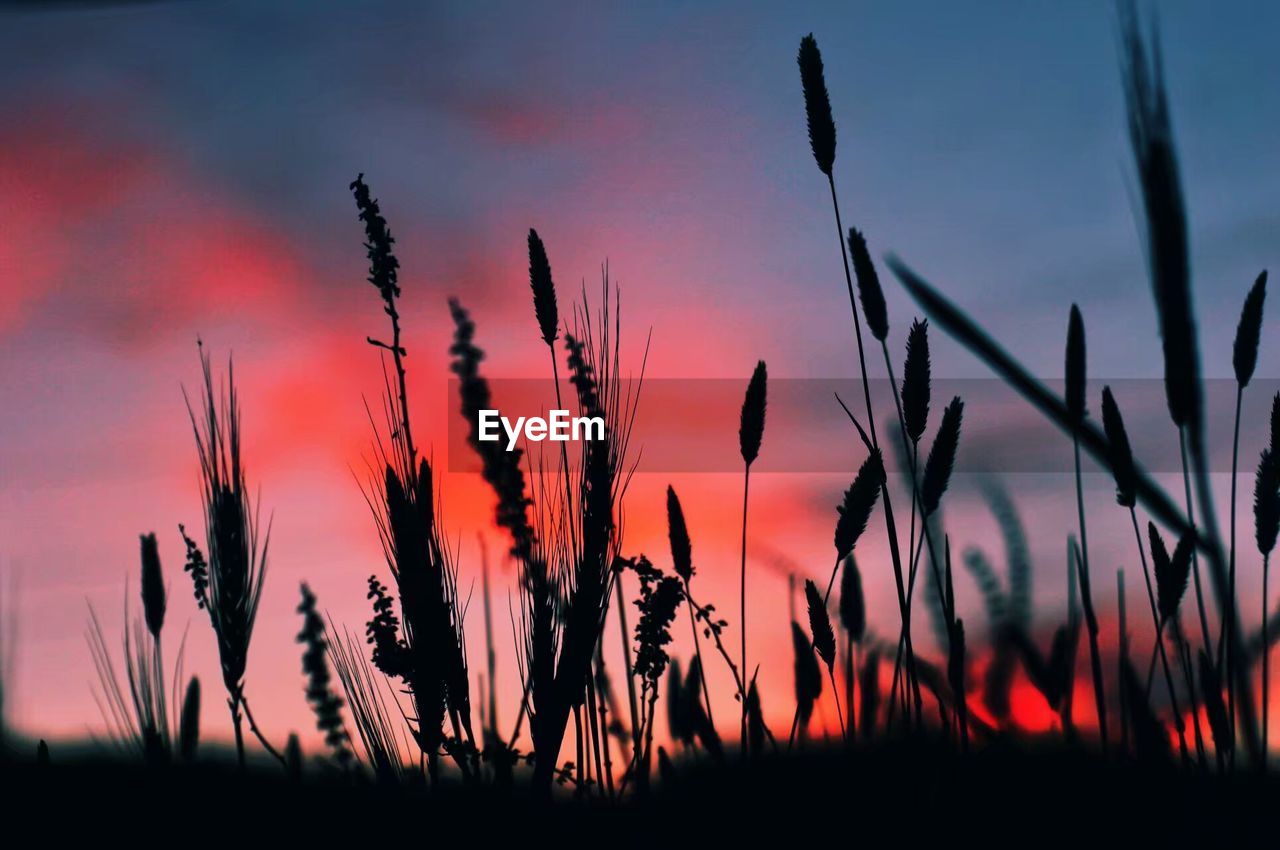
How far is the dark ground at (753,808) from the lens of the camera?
1.65 m

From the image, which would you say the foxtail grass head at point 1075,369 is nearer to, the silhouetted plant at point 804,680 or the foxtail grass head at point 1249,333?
the foxtail grass head at point 1249,333

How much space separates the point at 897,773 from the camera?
201cm

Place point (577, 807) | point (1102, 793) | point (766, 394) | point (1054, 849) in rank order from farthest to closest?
point (766, 394), point (577, 807), point (1102, 793), point (1054, 849)

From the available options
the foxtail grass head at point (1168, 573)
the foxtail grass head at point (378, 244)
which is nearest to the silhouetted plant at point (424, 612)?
the foxtail grass head at point (378, 244)

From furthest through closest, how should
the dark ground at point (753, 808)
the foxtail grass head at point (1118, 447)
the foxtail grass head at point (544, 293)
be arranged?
the foxtail grass head at point (544, 293) → the foxtail grass head at point (1118, 447) → the dark ground at point (753, 808)

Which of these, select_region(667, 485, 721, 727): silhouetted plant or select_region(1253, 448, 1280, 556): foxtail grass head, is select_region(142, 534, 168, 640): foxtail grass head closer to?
select_region(667, 485, 721, 727): silhouetted plant

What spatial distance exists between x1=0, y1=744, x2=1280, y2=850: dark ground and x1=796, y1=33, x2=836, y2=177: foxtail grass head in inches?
48.6

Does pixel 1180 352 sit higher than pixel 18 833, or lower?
higher

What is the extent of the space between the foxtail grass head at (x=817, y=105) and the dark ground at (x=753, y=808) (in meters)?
1.24

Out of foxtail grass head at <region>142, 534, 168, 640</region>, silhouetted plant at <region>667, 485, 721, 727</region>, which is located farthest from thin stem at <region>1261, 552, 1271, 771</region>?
foxtail grass head at <region>142, 534, 168, 640</region>

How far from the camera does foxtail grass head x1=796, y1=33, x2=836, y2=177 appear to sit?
7.20ft

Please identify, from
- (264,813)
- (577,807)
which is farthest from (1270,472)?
(264,813)

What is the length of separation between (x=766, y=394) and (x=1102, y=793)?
1.12 meters

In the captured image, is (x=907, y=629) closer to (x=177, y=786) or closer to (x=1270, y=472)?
(x=1270, y=472)
